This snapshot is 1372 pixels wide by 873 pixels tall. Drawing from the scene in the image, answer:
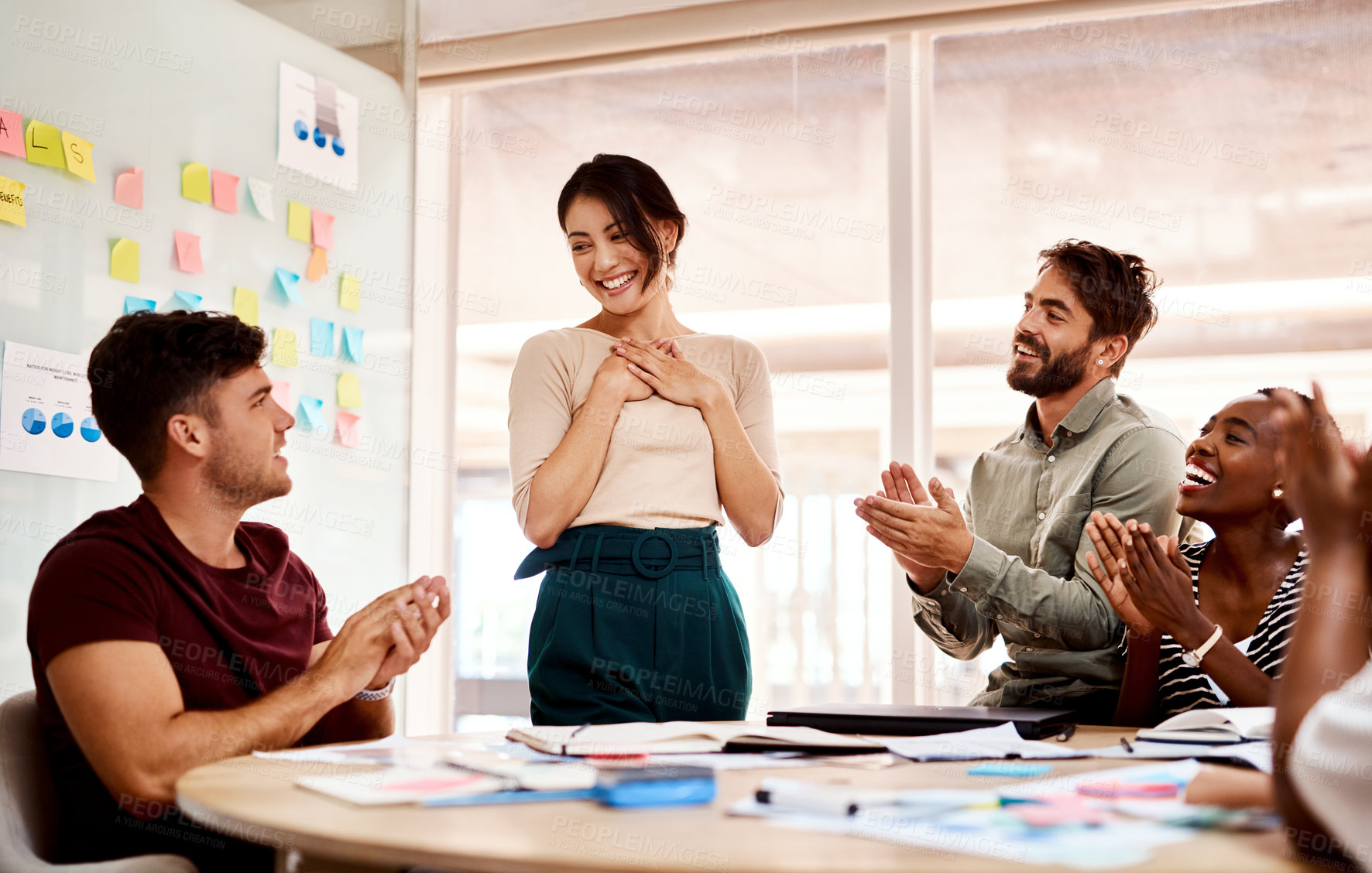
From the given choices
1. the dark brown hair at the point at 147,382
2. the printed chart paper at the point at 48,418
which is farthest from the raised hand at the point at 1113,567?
the printed chart paper at the point at 48,418

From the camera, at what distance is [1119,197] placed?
3.08 metres

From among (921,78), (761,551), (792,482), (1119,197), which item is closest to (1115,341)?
(1119,197)

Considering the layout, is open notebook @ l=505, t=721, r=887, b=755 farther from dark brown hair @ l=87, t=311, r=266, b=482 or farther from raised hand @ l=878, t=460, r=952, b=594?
raised hand @ l=878, t=460, r=952, b=594

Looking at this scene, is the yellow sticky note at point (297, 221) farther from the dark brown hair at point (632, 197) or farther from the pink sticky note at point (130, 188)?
the dark brown hair at point (632, 197)

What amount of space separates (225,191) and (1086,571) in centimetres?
206

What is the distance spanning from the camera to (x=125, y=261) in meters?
2.32

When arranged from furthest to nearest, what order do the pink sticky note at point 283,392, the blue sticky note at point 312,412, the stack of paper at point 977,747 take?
the blue sticky note at point 312,412, the pink sticky note at point 283,392, the stack of paper at point 977,747

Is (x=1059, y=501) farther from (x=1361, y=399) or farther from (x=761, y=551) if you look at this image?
(x=761, y=551)

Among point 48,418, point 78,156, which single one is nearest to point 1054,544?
point 48,418

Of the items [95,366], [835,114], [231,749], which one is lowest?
[231,749]

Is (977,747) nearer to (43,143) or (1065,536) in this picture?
(1065,536)

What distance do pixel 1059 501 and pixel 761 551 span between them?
5.51ft

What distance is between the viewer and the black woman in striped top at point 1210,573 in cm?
173

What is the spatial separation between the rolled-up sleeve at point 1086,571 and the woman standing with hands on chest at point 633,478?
1.36 ft
